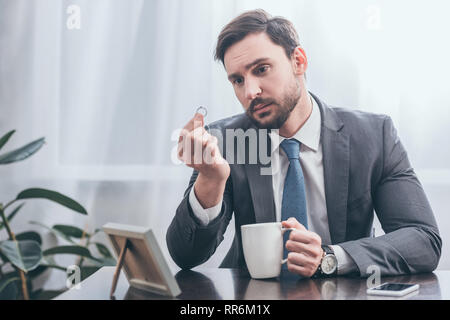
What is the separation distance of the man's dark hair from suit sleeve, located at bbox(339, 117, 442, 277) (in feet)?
1.15

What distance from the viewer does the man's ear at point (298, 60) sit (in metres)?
1.37

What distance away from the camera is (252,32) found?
4.26 feet

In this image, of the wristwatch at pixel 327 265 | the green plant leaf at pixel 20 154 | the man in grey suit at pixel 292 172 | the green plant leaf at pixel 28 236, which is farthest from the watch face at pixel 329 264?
the green plant leaf at pixel 28 236

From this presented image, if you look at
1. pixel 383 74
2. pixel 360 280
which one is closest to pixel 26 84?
pixel 383 74

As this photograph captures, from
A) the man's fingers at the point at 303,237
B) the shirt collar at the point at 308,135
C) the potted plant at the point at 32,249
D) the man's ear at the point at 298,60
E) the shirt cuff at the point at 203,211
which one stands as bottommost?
the potted plant at the point at 32,249

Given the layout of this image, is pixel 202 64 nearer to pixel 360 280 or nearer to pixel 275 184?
pixel 275 184

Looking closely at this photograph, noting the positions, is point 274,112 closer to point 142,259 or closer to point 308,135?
point 308,135

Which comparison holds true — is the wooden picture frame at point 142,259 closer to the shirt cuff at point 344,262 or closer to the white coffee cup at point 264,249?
the white coffee cup at point 264,249

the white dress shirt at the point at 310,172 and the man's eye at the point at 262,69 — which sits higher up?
the man's eye at the point at 262,69

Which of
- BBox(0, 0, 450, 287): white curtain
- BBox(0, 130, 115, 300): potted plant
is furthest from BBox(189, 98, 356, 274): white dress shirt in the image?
BBox(0, 130, 115, 300): potted plant

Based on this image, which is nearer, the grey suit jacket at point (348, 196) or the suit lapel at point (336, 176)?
the grey suit jacket at point (348, 196)

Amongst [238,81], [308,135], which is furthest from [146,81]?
[308,135]

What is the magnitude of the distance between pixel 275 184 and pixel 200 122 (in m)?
0.42

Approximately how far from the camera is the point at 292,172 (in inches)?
46.3
